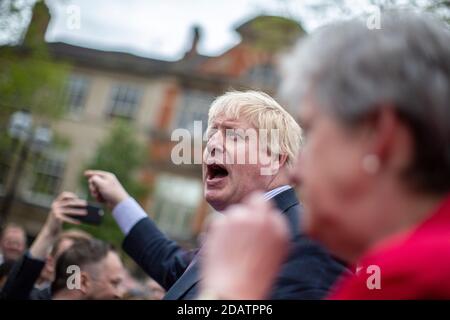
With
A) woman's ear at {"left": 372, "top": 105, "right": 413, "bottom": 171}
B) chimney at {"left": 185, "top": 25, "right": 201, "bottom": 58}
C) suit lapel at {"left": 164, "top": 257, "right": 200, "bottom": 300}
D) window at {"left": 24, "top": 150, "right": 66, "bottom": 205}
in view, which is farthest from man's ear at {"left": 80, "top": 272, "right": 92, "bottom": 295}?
chimney at {"left": 185, "top": 25, "right": 201, "bottom": 58}

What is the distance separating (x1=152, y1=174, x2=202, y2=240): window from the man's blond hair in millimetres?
21828

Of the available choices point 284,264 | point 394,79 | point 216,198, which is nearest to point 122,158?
point 216,198

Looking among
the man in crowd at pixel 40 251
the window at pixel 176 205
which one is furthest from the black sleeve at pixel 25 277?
the window at pixel 176 205

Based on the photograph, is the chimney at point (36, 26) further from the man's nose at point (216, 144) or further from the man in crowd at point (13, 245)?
the man's nose at point (216, 144)

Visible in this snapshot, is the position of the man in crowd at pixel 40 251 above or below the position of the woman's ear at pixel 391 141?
above

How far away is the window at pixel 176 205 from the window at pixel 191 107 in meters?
2.36

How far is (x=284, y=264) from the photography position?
4.33 feet

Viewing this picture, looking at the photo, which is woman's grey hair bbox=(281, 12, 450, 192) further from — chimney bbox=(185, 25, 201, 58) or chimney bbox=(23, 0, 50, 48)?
chimney bbox=(185, 25, 201, 58)

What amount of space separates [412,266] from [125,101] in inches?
997

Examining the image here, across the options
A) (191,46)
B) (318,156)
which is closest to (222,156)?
(318,156)

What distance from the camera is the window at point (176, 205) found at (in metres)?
24.1

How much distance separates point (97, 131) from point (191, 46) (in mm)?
5166

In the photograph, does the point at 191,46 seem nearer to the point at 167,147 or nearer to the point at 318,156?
the point at 167,147

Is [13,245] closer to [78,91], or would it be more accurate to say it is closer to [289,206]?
[289,206]
